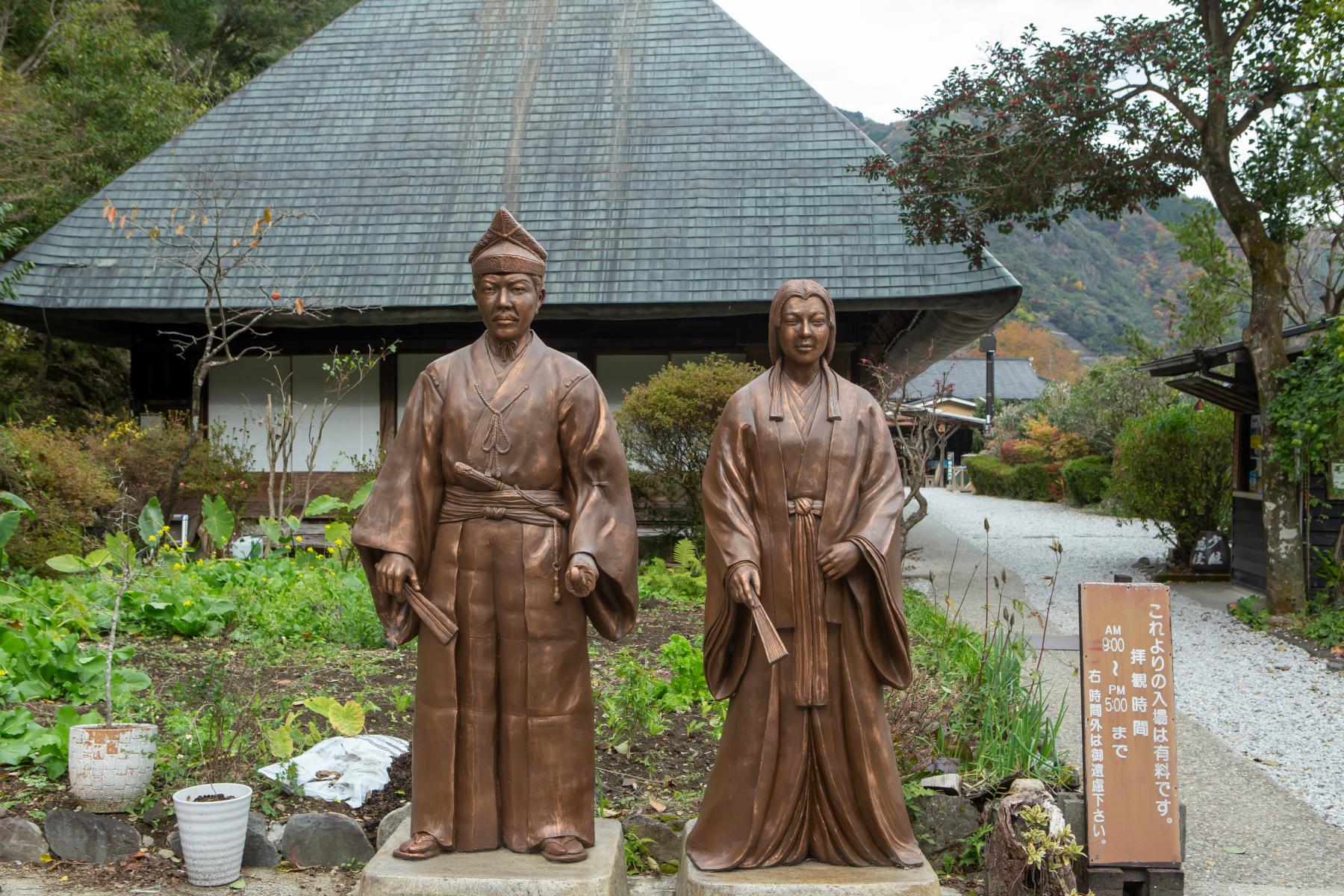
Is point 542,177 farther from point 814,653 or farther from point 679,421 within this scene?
point 814,653

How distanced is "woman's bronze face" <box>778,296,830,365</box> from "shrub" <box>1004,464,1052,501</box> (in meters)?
22.9

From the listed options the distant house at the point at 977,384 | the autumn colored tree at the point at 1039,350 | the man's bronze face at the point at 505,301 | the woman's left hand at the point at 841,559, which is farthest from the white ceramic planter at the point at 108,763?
the autumn colored tree at the point at 1039,350

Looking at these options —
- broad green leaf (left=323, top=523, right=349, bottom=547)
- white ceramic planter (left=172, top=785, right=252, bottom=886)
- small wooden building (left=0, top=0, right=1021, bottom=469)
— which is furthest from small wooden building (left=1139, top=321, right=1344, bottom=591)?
white ceramic planter (left=172, top=785, right=252, bottom=886)

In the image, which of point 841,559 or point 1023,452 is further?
point 1023,452

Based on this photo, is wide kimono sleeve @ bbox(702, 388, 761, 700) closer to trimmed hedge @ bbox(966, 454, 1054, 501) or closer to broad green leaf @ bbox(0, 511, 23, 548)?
broad green leaf @ bbox(0, 511, 23, 548)

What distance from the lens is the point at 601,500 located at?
3.59 m

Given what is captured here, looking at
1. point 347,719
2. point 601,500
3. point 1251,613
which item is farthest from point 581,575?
point 1251,613

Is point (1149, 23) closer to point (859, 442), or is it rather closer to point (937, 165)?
point (937, 165)

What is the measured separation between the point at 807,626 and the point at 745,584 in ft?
0.85

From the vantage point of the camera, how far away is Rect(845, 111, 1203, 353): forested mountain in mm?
63906

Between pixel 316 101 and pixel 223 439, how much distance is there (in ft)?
15.6

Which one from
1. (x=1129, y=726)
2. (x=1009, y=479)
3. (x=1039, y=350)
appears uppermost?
(x=1039, y=350)

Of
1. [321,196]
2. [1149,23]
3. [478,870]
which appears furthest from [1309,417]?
[321,196]

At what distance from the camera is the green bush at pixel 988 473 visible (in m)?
27.2
